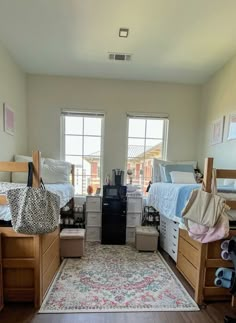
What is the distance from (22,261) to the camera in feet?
6.07

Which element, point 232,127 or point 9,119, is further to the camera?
point 9,119

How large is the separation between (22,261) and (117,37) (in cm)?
259

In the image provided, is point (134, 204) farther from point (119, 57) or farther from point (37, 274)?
point (119, 57)

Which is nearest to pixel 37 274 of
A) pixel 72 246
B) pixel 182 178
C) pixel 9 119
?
pixel 72 246

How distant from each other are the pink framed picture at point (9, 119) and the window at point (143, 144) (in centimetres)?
196

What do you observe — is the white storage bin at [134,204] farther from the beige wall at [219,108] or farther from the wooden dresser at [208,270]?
the wooden dresser at [208,270]

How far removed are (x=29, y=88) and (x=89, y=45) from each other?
61.7 inches

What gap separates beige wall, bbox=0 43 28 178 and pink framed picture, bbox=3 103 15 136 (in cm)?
6

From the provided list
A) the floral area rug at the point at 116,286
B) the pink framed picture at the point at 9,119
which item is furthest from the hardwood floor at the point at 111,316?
the pink framed picture at the point at 9,119

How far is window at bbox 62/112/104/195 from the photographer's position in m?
3.97

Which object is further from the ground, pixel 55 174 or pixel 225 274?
pixel 55 174

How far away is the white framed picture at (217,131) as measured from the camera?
3.27 m

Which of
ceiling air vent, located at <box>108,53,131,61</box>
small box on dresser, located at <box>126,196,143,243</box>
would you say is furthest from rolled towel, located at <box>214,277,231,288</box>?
ceiling air vent, located at <box>108,53,131,61</box>

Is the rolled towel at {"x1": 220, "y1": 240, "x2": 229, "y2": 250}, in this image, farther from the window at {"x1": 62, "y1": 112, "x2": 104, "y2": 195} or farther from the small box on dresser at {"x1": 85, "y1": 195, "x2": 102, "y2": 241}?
the window at {"x1": 62, "y1": 112, "x2": 104, "y2": 195}
